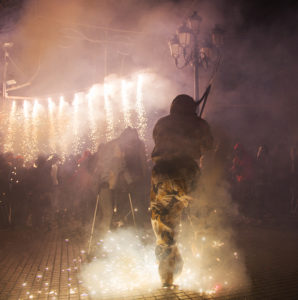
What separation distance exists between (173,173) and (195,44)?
4220 mm

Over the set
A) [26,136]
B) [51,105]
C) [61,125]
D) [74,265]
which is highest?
[51,105]

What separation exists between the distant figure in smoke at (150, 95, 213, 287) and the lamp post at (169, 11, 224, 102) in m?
2.90

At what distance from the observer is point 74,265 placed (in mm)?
4523

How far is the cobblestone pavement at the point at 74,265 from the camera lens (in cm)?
338

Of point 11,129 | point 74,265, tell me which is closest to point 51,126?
point 11,129

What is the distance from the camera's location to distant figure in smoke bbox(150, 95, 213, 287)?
136 inches

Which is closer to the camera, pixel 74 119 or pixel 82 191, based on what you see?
pixel 82 191

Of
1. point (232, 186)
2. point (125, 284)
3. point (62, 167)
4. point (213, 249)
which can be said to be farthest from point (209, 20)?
point (125, 284)

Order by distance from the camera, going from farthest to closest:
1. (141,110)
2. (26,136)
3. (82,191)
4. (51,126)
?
(51,126) < (26,136) < (141,110) < (82,191)

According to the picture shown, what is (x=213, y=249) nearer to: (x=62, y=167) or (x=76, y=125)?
(x=62, y=167)

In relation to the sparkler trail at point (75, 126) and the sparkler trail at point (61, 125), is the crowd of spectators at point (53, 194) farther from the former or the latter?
the sparkler trail at point (61, 125)

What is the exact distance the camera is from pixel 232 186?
340 inches

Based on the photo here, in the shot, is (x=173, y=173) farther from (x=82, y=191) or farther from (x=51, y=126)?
(x=51, y=126)

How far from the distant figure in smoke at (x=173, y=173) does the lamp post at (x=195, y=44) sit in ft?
9.52
